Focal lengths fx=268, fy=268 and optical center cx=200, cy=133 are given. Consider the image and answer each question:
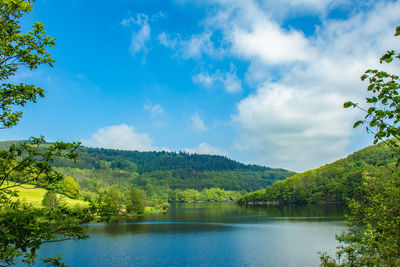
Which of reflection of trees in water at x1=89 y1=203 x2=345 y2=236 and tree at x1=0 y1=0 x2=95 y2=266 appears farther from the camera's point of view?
reflection of trees in water at x1=89 y1=203 x2=345 y2=236

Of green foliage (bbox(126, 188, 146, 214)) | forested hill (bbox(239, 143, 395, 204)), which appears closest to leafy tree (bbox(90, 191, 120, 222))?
green foliage (bbox(126, 188, 146, 214))

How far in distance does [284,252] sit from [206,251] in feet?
42.0

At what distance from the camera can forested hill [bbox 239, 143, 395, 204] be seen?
130 meters

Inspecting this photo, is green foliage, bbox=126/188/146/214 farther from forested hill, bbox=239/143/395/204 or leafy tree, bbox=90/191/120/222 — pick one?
leafy tree, bbox=90/191/120/222

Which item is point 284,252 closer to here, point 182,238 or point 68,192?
point 182,238

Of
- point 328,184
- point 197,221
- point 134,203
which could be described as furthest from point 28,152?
point 328,184

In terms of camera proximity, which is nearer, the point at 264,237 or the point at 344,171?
the point at 264,237

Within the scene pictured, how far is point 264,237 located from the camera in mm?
56188

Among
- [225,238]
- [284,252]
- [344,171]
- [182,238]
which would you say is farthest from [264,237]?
[344,171]

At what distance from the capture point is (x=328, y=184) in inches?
5591

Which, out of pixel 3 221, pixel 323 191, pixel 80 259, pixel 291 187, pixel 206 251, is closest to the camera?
pixel 3 221

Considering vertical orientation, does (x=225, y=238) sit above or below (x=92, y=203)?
below

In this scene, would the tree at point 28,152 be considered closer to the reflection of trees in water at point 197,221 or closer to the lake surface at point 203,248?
the lake surface at point 203,248

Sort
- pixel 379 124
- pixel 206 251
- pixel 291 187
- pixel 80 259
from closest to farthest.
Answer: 1. pixel 379 124
2. pixel 80 259
3. pixel 206 251
4. pixel 291 187
